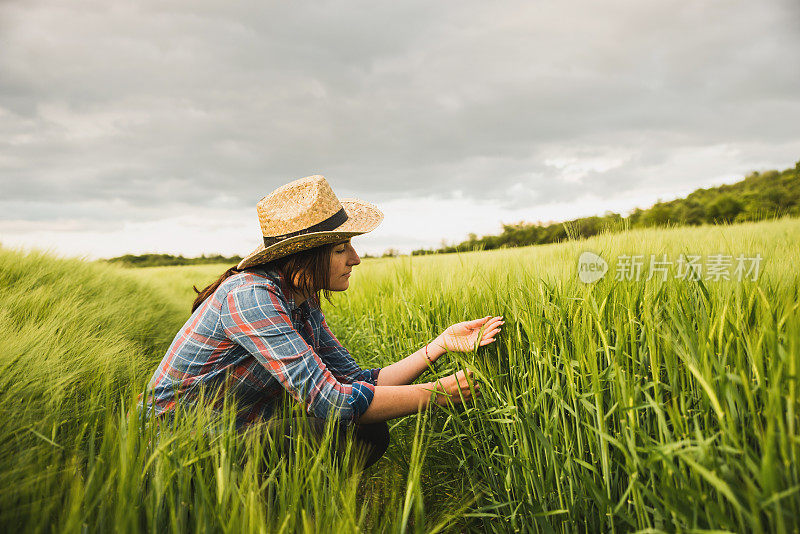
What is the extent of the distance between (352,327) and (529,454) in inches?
103

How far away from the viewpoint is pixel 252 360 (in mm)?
1710

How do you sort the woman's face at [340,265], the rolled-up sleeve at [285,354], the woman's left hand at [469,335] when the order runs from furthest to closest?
the woman's face at [340,265] → the woman's left hand at [469,335] → the rolled-up sleeve at [285,354]

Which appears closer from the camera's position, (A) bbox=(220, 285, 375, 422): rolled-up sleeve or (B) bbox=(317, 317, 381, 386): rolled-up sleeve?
(A) bbox=(220, 285, 375, 422): rolled-up sleeve

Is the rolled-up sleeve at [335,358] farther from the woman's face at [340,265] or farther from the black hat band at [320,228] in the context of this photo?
the black hat band at [320,228]

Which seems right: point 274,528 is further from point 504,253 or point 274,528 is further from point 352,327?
point 352,327

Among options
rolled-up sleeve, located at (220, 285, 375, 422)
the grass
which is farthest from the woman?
the grass

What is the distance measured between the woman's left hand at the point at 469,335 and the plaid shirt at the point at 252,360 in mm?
334

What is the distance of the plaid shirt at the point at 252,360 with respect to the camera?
1.46 metres

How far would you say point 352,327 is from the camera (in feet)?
12.4

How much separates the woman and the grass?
0.14 metres

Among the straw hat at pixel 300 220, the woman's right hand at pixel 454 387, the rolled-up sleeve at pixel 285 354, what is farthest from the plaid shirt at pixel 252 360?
the woman's right hand at pixel 454 387

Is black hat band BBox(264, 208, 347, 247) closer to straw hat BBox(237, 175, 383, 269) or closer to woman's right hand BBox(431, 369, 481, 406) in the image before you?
straw hat BBox(237, 175, 383, 269)

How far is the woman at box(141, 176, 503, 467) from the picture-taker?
4.83 feet

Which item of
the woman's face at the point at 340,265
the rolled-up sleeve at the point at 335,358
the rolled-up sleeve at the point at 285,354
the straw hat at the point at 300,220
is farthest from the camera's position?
the rolled-up sleeve at the point at 335,358
